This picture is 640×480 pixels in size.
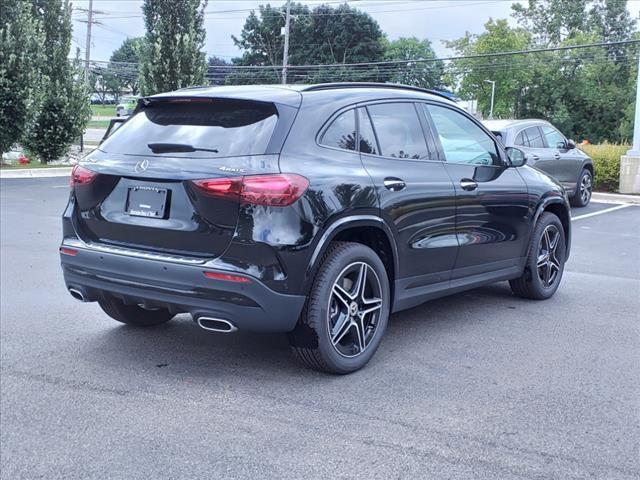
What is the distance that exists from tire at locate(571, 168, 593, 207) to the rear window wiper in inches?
466

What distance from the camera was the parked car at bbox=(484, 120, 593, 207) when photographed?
41.4ft

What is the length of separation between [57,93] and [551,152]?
575 inches

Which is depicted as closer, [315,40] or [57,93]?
[57,93]

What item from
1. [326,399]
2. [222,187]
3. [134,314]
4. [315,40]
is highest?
[315,40]

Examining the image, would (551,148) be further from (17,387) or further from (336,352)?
A: (17,387)

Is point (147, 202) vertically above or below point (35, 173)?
above

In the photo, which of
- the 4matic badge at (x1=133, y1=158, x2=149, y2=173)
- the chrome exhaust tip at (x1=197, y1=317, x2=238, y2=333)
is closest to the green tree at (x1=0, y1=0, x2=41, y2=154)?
the 4matic badge at (x1=133, y1=158, x2=149, y2=173)

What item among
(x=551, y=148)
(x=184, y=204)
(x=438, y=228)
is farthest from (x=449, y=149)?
(x=551, y=148)

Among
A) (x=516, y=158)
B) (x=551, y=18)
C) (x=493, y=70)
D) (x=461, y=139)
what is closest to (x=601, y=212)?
(x=516, y=158)

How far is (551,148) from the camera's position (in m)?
13.6

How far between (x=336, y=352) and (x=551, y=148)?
34.1ft

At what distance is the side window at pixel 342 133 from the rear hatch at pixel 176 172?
1.19 feet

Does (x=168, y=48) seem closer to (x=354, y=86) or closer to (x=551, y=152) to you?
(x=551, y=152)

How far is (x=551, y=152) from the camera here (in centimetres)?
1353
